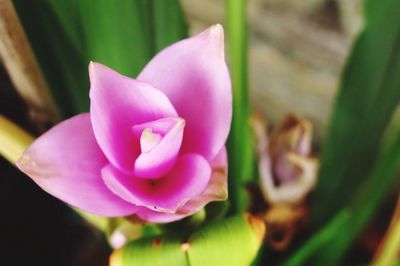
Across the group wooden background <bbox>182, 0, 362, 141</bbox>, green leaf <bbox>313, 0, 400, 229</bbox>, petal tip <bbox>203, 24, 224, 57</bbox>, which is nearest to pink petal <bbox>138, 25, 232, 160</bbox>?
petal tip <bbox>203, 24, 224, 57</bbox>

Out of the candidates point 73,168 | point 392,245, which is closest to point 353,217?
→ point 392,245

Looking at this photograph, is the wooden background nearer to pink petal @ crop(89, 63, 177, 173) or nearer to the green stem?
the green stem

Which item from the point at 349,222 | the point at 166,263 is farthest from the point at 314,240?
the point at 166,263

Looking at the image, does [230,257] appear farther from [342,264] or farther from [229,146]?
[342,264]

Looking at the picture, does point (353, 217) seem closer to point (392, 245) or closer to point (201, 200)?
point (392, 245)

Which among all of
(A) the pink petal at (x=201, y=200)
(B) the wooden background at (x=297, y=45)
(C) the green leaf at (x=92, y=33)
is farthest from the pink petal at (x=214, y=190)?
(B) the wooden background at (x=297, y=45)

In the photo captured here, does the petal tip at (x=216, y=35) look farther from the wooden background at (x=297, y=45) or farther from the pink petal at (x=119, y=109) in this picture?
the wooden background at (x=297, y=45)
